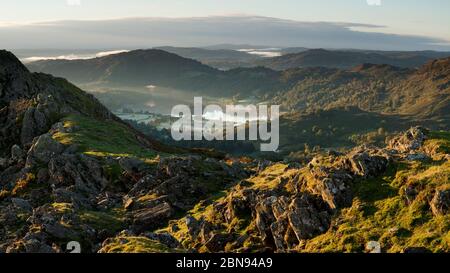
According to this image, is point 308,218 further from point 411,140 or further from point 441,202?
point 411,140

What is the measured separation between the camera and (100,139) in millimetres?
104375

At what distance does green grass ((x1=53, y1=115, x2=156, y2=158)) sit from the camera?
9406 centimetres

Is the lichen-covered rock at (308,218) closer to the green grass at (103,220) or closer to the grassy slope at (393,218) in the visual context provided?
the grassy slope at (393,218)

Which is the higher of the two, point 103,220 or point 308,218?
point 308,218

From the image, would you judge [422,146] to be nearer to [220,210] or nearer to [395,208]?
[395,208]

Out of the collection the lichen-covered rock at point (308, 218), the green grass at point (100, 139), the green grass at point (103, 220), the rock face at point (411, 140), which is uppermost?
the rock face at point (411, 140)

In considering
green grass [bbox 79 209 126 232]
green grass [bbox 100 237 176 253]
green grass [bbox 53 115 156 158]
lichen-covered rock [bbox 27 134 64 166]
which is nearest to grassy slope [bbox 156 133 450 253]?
green grass [bbox 100 237 176 253]

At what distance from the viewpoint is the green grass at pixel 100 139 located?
94.1 metres

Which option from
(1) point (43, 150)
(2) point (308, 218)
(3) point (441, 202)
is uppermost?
(3) point (441, 202)

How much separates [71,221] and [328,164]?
29.6 meters

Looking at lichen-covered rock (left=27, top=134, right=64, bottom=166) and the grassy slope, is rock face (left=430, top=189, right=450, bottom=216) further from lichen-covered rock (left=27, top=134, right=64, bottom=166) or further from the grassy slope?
lichen-covered rock (left=27, top=134, right=64, bottom=166)

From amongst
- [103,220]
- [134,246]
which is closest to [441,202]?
[134,246]

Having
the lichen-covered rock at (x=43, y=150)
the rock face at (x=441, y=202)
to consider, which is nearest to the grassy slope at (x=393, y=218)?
the rock face at (x=441, y=202)
